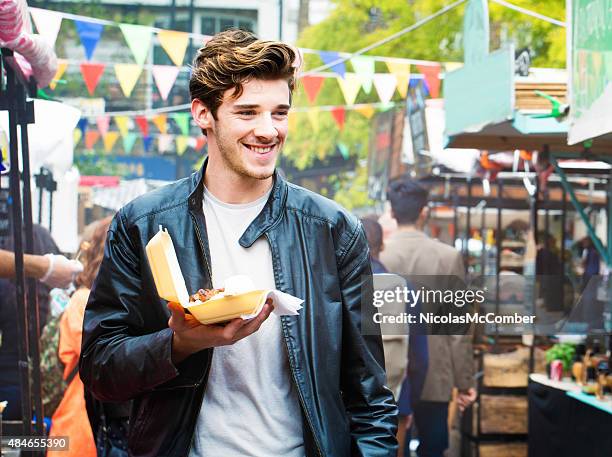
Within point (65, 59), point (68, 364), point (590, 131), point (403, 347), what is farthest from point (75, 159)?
point (590, 131)

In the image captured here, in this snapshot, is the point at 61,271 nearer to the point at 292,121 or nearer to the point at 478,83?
the point at 292,121

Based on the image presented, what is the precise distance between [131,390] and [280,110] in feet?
2.50

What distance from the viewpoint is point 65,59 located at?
5.97 meters

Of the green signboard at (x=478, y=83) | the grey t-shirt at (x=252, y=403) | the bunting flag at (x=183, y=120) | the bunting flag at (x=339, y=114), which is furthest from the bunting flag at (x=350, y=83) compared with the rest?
the grey t-shirt at (x=252, y=403)

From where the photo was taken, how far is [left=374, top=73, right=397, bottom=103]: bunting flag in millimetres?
6902

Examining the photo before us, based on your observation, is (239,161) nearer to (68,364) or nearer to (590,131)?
(590,131)

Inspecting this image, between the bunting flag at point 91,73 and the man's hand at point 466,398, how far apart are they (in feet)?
9.53

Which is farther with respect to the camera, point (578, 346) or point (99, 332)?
point (578, 346)

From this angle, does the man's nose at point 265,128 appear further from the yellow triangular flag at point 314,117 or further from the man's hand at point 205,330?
the yellow triangular flag at point 314,117

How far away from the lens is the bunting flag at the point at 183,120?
6766mm

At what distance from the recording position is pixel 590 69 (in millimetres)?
4523

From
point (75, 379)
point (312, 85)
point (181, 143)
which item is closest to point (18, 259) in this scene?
point (75, 379)

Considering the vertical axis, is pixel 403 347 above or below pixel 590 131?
below

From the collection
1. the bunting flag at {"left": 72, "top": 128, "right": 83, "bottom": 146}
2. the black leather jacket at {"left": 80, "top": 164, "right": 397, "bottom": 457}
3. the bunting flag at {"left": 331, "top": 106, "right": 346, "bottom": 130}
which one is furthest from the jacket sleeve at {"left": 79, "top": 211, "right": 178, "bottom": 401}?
the bunting flag at {"left": 331, "top": 106, "right": 346, "bottom": 130}
